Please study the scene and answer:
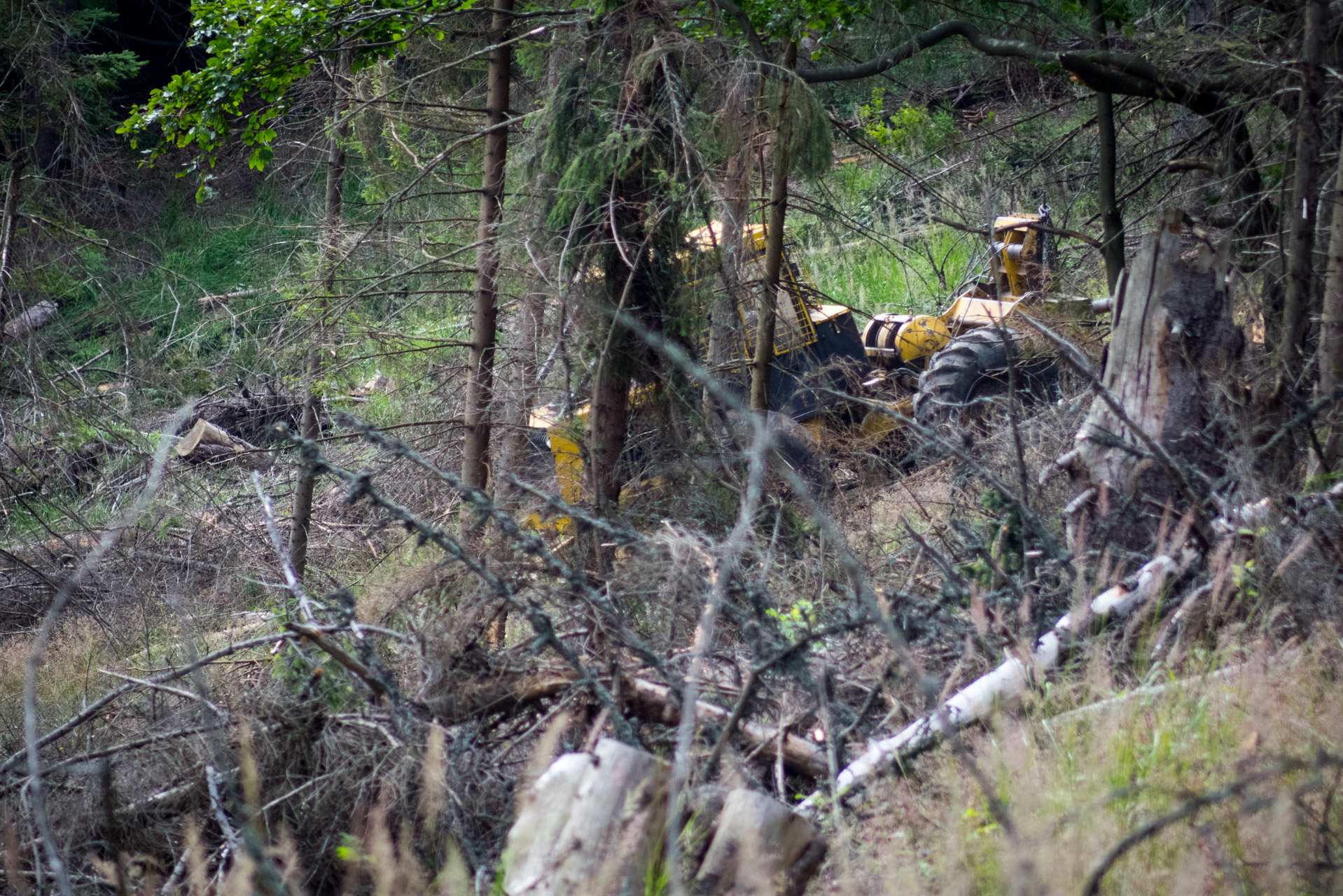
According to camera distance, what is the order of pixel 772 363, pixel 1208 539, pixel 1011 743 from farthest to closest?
1. pixel 772 363
2. pixel 1208 539
3. pixel 1011 743

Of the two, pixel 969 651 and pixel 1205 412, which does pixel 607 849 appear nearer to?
pixel 969 651

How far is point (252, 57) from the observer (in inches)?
247

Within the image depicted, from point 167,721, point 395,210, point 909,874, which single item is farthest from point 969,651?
point 395,210

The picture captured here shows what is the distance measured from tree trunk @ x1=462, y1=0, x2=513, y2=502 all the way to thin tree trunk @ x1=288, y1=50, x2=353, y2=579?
0.99 meters

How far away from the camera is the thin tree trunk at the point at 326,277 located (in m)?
7.07

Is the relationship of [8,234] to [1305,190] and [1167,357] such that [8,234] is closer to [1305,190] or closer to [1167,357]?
[1167,357]

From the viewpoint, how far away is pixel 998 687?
3.54 m

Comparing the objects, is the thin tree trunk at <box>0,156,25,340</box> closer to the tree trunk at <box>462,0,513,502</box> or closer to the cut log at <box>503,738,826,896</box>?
the tree trunk at <box>462,0,513,502</box>

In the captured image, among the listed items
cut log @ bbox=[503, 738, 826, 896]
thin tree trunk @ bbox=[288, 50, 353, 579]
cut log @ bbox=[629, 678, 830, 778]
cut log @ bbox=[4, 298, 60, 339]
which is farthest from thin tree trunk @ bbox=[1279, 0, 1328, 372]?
cut log @ bbox=[4, 298, 60, 339]

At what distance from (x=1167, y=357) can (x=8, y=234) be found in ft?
23.2

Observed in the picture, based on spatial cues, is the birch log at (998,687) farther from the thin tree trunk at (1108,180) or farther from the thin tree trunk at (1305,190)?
the thin tree trunk at (1108,180)

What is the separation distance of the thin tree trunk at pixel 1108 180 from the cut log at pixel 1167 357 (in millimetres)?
3780

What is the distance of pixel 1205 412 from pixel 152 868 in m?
4.81

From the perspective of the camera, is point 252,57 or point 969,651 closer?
point 969,651
